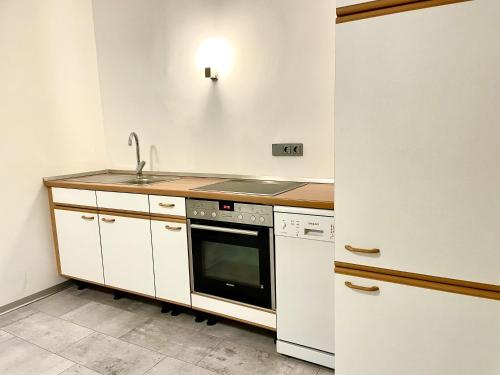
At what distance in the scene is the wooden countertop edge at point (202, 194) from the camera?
191 cm

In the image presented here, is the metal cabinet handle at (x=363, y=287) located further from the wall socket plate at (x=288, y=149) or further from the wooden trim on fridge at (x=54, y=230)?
the wooden trim on fridge at (x=54, y=230)

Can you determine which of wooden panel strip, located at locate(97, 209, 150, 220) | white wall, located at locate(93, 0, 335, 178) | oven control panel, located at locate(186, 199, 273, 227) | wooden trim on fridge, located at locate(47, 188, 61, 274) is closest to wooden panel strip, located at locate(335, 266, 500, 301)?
oven control panel, located at locate(186, 199, 273, 227)

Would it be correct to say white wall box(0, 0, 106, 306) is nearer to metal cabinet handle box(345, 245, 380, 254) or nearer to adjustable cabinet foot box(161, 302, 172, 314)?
adjustable cabinet foot box(161, 302, 172, 314)

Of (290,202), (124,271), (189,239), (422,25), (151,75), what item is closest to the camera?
(422,25)

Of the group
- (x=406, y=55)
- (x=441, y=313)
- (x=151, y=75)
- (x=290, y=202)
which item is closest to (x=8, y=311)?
(x=151, y=75)

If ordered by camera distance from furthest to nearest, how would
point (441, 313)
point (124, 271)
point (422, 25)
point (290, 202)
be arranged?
point (124, 271) < point (290, 202) < point (441, 313) < point (422, 25)

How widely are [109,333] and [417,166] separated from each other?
2135 mm

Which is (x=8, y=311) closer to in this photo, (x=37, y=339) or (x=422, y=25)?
(x=37, y=339)

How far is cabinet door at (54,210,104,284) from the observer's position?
2.82m

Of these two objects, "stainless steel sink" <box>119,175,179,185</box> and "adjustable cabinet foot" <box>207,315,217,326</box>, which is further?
"stainless steel sink" <box>119,175,179,185</box>

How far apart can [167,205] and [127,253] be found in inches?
22.2

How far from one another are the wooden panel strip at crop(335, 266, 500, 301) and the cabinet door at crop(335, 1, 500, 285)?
4cm

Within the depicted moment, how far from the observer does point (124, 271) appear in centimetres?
271

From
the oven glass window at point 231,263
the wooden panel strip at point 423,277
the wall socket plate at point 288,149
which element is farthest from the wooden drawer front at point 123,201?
the wooden panel strip at point 423,277
